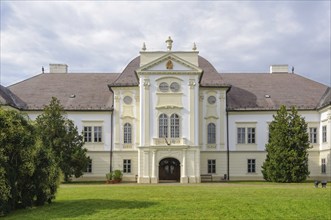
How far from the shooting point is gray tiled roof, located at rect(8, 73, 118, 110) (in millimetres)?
49812

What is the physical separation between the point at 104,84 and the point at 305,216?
118 feet

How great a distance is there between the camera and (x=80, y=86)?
5278cm

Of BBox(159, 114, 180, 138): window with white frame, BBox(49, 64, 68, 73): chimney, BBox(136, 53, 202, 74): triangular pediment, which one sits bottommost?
BBox(159, 114, 180, 138): window with white frame

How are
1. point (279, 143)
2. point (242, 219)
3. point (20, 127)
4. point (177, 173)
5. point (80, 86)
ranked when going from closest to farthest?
point (242, 219)
point (20, 127)
point (279, 143)
point (177, 173)
point (80, 86)

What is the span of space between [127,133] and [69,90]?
8.24 meters

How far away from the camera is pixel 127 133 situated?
4850 cm

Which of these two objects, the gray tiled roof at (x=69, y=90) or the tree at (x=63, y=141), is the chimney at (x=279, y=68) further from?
the tree at (x=63, y=141)

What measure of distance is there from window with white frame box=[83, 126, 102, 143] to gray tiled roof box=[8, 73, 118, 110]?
6.28 feet

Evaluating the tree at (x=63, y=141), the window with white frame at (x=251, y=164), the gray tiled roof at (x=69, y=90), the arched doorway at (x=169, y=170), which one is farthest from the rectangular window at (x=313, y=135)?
the tree at (x=63, y=141)

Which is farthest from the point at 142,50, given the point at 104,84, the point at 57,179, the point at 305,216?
the point at 305,216

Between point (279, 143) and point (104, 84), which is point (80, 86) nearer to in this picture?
point (104, 84)

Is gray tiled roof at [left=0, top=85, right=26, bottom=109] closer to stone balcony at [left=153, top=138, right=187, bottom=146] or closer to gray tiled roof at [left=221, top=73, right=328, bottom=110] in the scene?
stone balcony at [left=153, top=138, right=187, bottom=146]

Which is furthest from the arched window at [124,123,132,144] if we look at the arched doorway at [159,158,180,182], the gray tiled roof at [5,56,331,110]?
the arched doorway at [159,158,180,182]

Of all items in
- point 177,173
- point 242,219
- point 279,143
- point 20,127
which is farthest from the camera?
point 177,173
